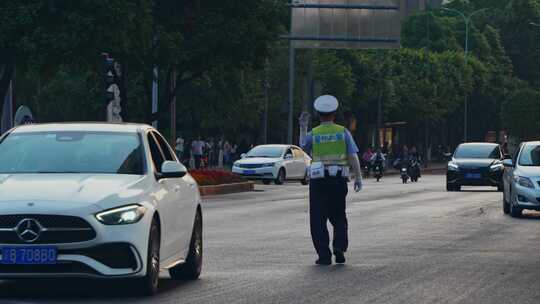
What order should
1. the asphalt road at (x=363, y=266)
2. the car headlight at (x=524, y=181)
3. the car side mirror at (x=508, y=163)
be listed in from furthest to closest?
the car side mirror at (x=508, y=163) → the car headlight at (x=524, y=181) → the asphalt road at (x=363, y=266)

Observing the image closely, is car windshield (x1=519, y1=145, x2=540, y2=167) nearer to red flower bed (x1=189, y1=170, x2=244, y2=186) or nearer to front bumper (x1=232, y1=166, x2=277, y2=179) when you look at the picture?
red flower bed (x1=189, y1=170, x2=244, y2=186)

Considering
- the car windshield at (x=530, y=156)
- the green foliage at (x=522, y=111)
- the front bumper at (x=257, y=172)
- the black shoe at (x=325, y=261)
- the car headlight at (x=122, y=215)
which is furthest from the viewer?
the green foliage at (x=522, y=111)

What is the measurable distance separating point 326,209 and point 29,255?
5.05 m

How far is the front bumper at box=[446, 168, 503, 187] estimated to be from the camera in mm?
43344

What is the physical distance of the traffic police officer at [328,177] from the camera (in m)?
15.4

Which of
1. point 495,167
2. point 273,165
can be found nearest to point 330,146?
point 495,167

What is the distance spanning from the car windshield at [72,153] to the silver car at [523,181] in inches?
572

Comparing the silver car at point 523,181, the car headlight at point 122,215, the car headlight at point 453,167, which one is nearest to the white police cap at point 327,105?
the car headlight at point 122,215

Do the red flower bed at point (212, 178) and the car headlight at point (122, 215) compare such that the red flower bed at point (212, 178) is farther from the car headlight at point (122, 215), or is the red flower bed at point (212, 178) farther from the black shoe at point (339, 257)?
the car headlight at point (122, 215)

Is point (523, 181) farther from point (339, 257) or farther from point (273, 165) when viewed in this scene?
point (273, 165)

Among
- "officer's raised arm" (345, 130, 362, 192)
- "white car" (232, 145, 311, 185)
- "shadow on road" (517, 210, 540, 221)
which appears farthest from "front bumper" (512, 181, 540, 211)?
"white car" (232, 145, 311, 185)

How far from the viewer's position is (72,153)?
40.8 ft

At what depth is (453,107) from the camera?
104 m

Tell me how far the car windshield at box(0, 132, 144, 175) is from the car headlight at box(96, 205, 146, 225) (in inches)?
36.4
